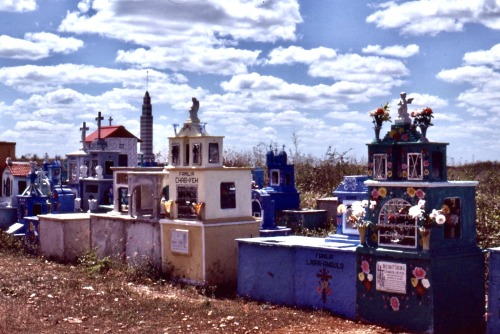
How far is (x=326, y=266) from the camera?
1362cm

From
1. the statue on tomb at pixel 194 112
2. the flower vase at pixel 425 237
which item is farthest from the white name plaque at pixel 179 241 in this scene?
the flower vase at pixel 425 237

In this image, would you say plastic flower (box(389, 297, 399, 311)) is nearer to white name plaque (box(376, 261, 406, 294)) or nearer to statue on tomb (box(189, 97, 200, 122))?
white name plaque (box(376, 261, 406, 294))

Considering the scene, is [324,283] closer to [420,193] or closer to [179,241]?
[420,193]

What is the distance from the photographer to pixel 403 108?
12.7 meters

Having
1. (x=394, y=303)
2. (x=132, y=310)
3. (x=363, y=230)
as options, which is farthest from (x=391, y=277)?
(x=132, y=310)

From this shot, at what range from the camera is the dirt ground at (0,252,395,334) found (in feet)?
41.6

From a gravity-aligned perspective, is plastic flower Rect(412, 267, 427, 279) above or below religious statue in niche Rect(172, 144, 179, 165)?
below

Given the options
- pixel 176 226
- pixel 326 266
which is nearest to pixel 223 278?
pixel 176 226

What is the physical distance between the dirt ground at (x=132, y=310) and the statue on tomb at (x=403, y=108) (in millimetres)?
3896

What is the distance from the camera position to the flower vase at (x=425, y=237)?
11766 mm

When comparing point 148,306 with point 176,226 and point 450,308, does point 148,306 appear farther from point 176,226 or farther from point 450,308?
point 450,308

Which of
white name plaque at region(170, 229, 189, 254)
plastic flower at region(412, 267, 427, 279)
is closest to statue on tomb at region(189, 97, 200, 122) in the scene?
white name plaque at region(170, 229, 189, 254)

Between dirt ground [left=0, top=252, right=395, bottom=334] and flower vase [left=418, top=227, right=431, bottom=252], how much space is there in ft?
5.77

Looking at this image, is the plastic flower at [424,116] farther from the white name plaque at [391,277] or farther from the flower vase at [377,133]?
the white name plaque at [391,277]
